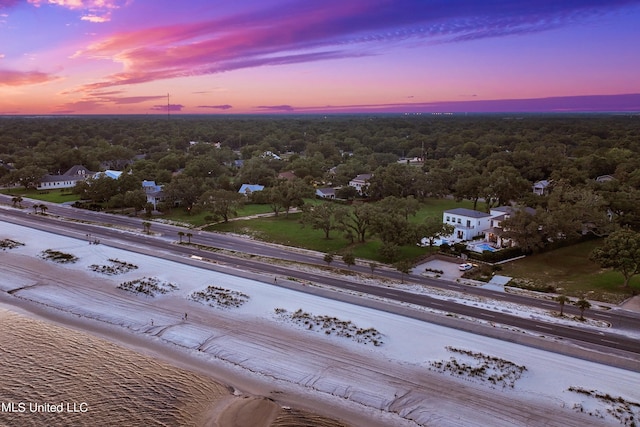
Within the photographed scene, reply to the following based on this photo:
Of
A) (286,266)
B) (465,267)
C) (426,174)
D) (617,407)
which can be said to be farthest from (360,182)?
(617,407)

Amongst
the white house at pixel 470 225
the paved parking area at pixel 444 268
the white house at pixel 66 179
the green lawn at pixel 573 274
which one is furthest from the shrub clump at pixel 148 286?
the white house at pixel 66 179

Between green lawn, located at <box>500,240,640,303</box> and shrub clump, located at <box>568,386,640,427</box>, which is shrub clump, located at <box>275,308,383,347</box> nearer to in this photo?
shrub clump, located at <box>568,386,640,427</box>

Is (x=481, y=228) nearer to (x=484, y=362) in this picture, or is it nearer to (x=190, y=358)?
(x=484, y=362)

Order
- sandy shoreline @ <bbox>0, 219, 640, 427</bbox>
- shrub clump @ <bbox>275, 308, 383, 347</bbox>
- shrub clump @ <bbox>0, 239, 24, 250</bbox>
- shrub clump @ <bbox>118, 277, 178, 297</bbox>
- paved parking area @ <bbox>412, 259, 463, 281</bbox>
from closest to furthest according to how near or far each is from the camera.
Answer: sandy shoreline @ <bbox>0, 219, 640, 427</bbox> → shrub clump @ <bbox>275, 308, 383, 347</bbox> → shrub clump @ <bbox>118, 277, 178, 297</bbox> → paved parking area @ <bbox>412, 259, 463, 281</bbox> → shrub clump @ <bbox>0, 239, 24, 250</bbox>

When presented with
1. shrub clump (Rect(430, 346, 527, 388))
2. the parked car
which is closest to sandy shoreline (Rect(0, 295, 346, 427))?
shrub clump (Rect(430, 346, 527, 388))

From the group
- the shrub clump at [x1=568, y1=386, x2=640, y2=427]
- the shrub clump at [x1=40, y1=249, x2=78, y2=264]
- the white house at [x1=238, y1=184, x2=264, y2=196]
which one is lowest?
the shrub clump at [x1=568, y1=386, x2=640, y2=427]

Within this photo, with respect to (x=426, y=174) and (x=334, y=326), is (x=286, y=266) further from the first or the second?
(x=426, y=174)
